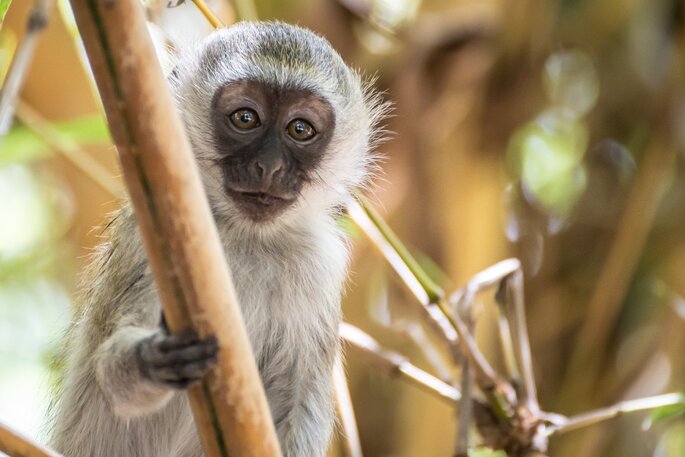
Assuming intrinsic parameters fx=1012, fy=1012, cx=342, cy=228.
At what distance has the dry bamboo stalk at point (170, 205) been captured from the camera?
61.3 inches

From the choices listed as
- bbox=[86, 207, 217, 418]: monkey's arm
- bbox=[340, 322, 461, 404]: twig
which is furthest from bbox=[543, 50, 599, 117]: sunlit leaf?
bbox=[86, 207, 217, 418]: monkey's arm

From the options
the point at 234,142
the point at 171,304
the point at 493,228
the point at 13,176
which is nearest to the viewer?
the point at 171,304

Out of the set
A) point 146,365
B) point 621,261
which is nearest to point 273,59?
point 146,365

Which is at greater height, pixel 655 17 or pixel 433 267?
pixel 655 17

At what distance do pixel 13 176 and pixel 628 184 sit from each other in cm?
331

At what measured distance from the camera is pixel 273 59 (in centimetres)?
326

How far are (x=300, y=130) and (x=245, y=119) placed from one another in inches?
7.8

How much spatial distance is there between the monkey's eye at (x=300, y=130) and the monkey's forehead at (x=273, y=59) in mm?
117

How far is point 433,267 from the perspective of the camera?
432 centimetres

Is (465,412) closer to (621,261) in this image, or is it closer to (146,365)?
(146,365)

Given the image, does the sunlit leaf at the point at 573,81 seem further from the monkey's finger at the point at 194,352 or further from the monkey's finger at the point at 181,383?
the monkey's finger at the point at 194,352

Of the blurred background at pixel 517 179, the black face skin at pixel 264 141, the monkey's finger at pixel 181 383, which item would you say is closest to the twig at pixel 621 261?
the blurred background at pixel 517 179

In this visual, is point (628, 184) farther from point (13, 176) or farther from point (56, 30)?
point (13, 176)

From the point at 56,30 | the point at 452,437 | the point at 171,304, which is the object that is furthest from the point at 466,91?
the point at 171,304
